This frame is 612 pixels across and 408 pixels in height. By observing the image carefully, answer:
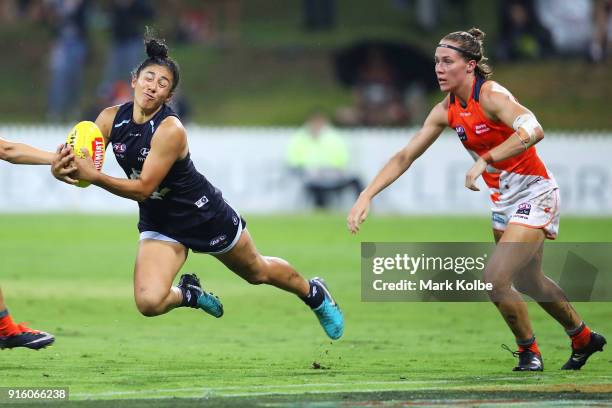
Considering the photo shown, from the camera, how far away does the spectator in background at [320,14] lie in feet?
103

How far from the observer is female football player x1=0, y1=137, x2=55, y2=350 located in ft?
27.7

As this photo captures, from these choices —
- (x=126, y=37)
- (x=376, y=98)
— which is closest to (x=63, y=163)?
(x=126, y=37)

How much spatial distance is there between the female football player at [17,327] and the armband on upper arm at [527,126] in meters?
3.22

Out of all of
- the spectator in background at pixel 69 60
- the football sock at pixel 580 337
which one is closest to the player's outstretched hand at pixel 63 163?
the football sock at pixel 580 337

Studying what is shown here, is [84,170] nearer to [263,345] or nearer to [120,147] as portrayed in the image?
[120,147]

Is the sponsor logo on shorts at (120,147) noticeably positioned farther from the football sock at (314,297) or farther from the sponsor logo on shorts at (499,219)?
the sponsor logo on shorts at (499,219)

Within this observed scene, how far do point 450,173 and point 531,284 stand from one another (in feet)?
49.1

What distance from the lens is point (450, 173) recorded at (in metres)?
23.6

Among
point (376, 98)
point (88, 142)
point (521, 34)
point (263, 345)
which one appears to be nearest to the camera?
point (88, 142)

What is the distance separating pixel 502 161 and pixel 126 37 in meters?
18.0

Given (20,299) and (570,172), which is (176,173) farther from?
(570,172)

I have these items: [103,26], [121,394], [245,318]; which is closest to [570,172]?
[245,318]

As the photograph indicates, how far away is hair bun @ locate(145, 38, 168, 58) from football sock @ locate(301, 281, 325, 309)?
223 centimetres

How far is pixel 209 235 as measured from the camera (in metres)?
8.73
